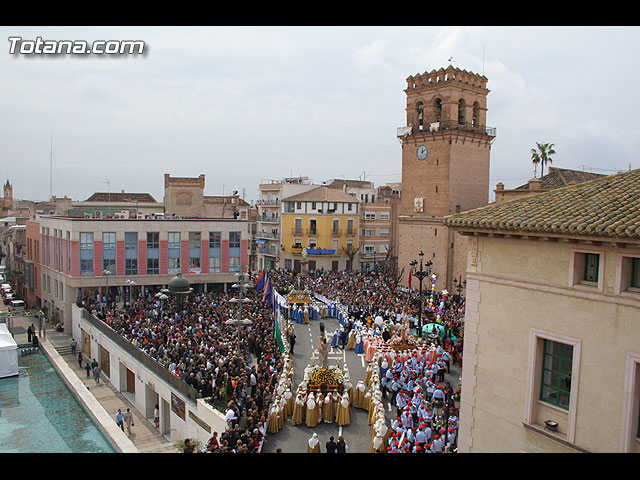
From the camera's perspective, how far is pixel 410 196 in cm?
4534

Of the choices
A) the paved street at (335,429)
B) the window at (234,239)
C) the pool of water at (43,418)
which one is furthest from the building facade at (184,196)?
the paved street at (335,429)

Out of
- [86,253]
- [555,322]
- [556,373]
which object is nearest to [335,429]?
[556,373]

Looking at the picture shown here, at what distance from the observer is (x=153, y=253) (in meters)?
39.4

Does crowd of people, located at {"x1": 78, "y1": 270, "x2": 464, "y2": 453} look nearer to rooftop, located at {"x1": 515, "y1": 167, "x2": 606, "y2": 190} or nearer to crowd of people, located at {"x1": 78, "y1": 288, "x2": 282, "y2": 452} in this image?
crowd of people, located at {"x1": 78, "y1": 288, "x2": 282, "y2": 452}

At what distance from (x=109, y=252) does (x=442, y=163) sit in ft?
85.0

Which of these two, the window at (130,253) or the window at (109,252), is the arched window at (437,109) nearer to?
the window at (130,253)

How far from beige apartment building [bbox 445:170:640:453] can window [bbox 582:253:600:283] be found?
0.8 inches

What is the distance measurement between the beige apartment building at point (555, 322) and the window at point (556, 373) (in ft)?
0.07

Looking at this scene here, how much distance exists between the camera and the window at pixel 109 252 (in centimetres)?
3784

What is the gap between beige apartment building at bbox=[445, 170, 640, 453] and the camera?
33.2 ft

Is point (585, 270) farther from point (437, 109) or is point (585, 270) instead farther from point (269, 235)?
point (269, 235)

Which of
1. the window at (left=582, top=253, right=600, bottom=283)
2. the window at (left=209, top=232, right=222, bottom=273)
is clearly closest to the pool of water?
the window at (left=209, top=232, right=222, bottom=273)
